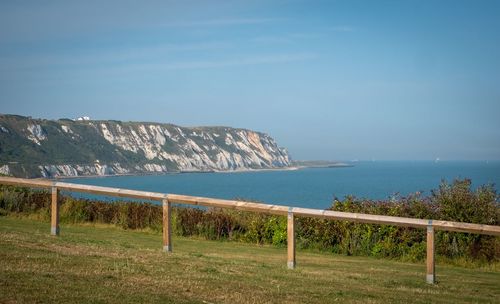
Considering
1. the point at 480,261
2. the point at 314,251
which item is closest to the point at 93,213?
the point at 314,251

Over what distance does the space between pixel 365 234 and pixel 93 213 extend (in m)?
8.42

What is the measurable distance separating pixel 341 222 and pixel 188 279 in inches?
329

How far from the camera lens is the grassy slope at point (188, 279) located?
737 centimetres

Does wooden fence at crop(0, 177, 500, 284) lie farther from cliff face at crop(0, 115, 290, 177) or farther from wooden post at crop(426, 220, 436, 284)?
cliff face at crop(0, 115, 290, 177)

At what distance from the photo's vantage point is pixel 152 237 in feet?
52.6

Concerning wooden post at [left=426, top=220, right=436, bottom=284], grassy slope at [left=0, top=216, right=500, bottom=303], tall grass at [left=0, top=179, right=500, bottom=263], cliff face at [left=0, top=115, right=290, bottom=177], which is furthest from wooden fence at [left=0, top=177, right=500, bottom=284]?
cliff face at [left=0, top=115, right=290, bottom=177]

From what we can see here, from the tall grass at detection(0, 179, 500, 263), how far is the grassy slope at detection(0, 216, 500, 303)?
2.45 metres

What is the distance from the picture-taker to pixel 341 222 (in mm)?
16188

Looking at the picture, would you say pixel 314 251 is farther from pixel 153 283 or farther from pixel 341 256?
pixel 153 283

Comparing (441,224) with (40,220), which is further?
(40,220)

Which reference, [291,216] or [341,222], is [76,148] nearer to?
[341,222]

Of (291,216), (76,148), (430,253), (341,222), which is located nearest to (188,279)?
(291,216)

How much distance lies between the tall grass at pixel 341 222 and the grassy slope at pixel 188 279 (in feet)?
8.05

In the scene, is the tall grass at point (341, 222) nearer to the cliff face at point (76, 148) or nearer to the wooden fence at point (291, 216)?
the wooden fence at point (291, 216)
